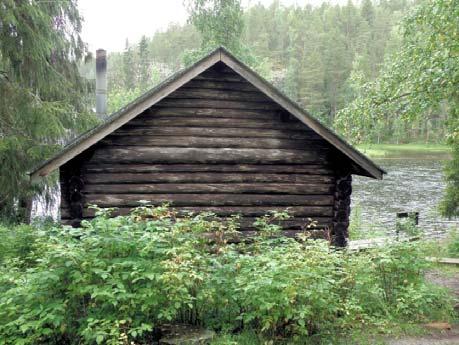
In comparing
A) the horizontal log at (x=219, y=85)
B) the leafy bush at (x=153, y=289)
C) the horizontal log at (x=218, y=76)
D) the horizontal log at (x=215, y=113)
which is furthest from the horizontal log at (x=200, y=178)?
the leafy bush at (x=153, y=289)

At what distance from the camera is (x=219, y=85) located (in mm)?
9859

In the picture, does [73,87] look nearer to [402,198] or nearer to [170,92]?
[170,92]

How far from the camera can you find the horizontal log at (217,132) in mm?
9445

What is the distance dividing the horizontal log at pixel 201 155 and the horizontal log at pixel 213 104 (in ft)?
2.86

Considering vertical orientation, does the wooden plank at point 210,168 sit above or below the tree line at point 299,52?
below

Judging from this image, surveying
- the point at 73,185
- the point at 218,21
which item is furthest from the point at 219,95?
the point at 218,21

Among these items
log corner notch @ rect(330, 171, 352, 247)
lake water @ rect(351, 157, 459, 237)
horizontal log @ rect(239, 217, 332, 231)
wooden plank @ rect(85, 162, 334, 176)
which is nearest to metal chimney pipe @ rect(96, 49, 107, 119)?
wooden plank @ rect(85, 162, 334, 176)

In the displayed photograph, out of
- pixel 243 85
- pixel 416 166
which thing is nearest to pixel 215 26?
pixel 416 166

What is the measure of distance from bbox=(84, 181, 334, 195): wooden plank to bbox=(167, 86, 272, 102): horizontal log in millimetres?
1768

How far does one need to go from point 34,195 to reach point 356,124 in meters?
10.3

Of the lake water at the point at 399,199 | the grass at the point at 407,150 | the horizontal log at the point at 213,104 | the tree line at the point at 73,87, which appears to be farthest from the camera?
the grass at the point at 407,150

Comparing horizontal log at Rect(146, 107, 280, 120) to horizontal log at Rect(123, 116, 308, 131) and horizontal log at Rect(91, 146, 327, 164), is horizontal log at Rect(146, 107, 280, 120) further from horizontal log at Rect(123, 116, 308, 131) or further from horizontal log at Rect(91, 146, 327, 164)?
horizontal log at Rect(91, 146, 327, 164)

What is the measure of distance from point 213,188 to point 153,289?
4.53m

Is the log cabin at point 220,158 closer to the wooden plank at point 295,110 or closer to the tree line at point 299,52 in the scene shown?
the wooden plank at point 295,110
